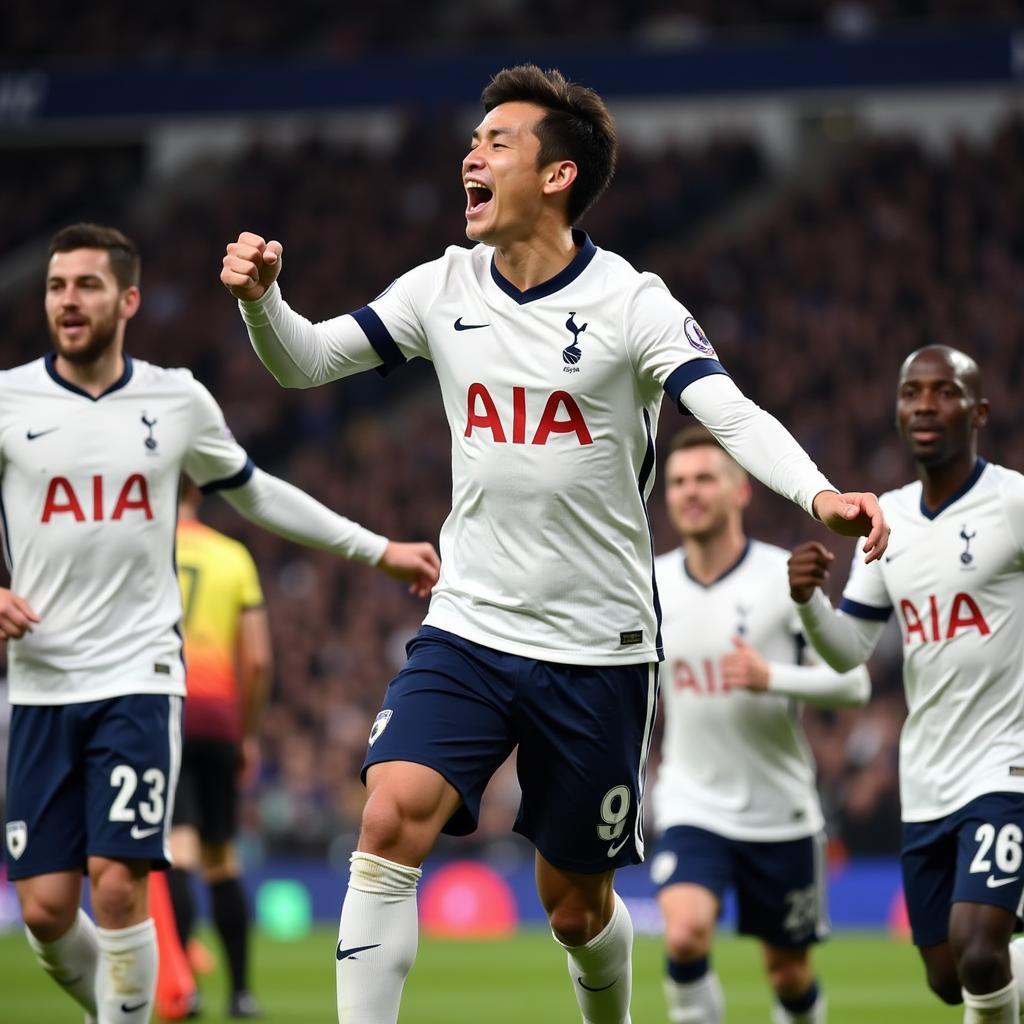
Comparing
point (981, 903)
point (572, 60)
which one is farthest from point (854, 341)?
point (981, 903)

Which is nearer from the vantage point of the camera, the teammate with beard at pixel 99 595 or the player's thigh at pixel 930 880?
the teammate with beard at pixel 99 595

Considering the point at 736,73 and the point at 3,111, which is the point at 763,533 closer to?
the point at 736,73

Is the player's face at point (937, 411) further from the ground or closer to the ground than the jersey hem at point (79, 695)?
further from the ground

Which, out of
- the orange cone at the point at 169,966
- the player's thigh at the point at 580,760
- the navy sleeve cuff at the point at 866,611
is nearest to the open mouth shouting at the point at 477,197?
the player's thigh at the point at 580,760

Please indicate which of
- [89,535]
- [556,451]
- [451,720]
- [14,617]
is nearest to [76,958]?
[14,617]

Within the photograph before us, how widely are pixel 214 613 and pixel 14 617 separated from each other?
11.3 feet

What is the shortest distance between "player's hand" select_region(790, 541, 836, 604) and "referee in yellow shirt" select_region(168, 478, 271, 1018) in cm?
365

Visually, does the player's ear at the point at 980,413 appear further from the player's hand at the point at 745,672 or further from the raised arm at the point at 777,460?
the raised arm at the point at 777,460

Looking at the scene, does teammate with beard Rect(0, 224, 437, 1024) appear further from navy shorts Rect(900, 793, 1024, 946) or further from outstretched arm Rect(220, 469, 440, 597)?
navy shorts Rect(900, 793, 1024, 946)

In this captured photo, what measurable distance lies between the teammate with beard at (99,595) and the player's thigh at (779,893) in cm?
229

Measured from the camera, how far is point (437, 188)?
2555 cm

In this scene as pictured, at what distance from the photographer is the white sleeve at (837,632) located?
6.21 m

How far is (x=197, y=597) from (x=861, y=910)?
313 inches

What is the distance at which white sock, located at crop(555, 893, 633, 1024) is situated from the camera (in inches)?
215
